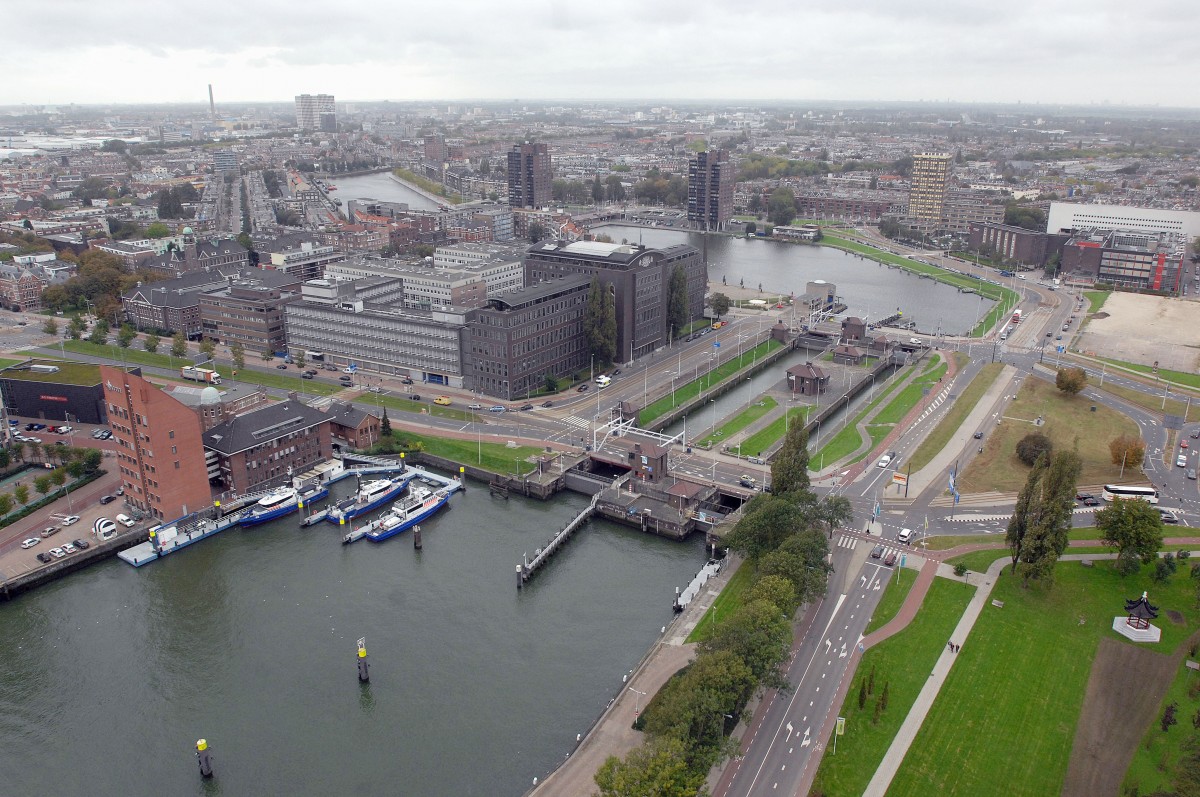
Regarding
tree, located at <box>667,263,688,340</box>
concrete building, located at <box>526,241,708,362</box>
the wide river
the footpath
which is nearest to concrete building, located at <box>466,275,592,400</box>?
concrete building, located at <box>526,241,708,362</box>

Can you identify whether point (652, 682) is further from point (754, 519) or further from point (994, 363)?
point (994, 363)

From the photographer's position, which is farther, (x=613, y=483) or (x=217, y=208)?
(x=217, y=208)

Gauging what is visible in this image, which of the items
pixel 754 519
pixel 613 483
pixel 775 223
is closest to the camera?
pixel 754 519

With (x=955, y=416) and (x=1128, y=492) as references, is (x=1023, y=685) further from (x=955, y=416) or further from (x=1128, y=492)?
(x=955, y=416)

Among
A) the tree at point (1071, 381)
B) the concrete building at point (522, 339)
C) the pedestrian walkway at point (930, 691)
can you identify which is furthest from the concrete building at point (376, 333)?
the tree at point (1071, 381)

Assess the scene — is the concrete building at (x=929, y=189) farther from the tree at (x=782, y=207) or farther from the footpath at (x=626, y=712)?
the footpath at (x=626, y=712)

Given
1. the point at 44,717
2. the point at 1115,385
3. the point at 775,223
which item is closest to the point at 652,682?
the point at 44,717
